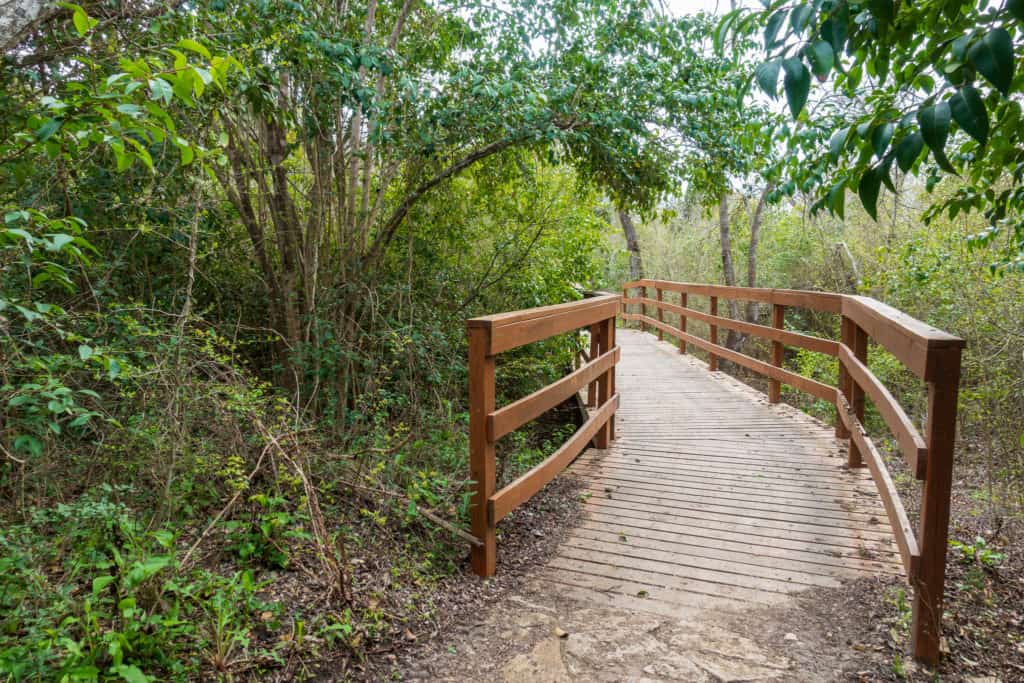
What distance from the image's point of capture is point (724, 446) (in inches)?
199

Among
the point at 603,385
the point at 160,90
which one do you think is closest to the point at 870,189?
the point at 160,90

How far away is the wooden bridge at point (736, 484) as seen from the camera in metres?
2.26

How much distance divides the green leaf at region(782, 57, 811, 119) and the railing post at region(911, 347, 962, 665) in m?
1.34

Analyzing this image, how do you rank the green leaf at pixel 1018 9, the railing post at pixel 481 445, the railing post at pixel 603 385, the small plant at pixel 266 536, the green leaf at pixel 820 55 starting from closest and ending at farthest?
the green leaf at pixel 1018 9 → the green leaf at pixel 820 55 → the small plant at pixel 266 536 → the railing post at pixel 481 445 → the railing post at pixel 603 385

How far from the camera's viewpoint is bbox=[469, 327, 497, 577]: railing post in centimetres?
286

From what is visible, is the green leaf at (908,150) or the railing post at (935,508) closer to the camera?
the green leaf at (908,150)

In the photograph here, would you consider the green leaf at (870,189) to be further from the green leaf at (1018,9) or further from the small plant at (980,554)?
the small plant at (980,554)

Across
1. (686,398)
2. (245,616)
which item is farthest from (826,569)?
(686,398)

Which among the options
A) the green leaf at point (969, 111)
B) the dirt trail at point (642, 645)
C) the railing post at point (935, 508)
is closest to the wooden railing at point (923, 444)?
the railing post at point (935, 508)

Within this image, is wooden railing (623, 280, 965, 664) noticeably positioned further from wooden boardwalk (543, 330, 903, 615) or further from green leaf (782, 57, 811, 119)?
green leaf (782, 57, 811, 119)

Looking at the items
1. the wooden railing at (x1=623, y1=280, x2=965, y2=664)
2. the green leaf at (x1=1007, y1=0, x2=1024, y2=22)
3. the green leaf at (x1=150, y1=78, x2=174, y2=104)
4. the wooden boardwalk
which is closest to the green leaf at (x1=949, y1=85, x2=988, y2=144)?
the green leaf at (x1=1007, y1=0, x2=1024, y2=22)

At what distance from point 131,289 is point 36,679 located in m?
3.25

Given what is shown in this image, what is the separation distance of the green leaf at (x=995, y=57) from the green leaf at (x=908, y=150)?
157 mm

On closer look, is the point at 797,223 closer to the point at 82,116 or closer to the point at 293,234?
the point at 293,234
